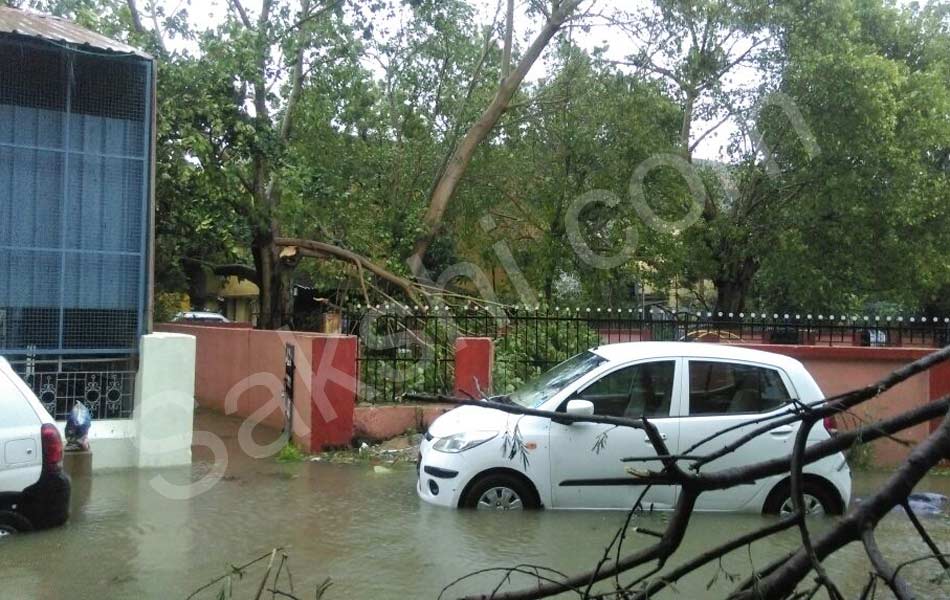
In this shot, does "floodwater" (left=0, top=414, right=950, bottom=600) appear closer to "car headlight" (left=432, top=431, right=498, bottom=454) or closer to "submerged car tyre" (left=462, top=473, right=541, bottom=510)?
"submerged car tyre" (left=462, top=473, right=541, bottom=510)

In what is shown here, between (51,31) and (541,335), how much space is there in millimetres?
6801

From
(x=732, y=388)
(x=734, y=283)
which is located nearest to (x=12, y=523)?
(x=732, y=388)

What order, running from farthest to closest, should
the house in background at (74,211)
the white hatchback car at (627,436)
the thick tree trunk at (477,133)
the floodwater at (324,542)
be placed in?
the thick tree trunk at (477,133) < the house in background at (74,211) < the white hatchback car at (627,436) < the floodwater at (324,542)

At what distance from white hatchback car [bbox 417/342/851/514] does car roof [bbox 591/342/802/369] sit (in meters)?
0.01

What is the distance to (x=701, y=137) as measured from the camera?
19609mm

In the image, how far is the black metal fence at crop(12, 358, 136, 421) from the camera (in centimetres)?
971

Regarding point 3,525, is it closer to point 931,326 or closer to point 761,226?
point 931,326

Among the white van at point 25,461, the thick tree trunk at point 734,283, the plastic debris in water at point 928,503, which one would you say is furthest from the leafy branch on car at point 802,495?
the thick tree trunk at point 734,283

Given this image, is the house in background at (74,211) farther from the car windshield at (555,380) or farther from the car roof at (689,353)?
the car roof at (689,353)

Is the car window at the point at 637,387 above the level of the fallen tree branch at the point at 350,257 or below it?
below

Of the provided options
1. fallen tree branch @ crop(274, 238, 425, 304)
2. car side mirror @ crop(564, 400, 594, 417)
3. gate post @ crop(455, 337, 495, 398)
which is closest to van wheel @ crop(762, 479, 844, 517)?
car side mirror @ crop(564, 400, 594, 417)

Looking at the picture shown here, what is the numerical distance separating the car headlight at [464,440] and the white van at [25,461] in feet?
9.87

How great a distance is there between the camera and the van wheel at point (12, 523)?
695 cm

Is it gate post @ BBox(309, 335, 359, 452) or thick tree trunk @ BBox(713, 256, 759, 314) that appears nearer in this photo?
gate post @ BBox(309, 335, 359, 452)
